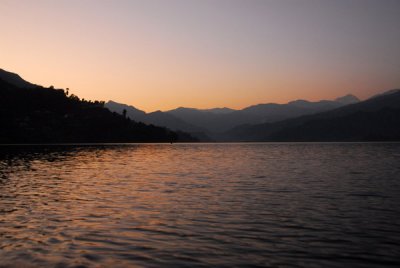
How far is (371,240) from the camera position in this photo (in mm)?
21828

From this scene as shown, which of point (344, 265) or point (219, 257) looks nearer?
point (344, 265)

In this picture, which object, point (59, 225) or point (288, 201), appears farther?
point (288, 201)

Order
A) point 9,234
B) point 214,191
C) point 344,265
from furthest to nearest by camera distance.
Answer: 1. point 214,191
2. point 9,234
3. point 344,265

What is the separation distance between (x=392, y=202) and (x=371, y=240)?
1613 centimetres

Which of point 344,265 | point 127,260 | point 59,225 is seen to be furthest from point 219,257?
point 59,225

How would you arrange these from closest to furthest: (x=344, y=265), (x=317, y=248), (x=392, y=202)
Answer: (x=344, y=265)
(x=317, y=248)
(x=392, y=202)

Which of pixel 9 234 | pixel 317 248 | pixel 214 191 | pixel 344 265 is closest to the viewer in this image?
pixel 344 265

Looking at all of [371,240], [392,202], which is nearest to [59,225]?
[371,240]

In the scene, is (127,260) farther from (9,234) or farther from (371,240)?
(371,240)

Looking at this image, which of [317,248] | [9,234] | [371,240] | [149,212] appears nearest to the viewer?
[317,248]

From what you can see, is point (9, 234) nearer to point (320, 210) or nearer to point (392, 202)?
point (320, 210)

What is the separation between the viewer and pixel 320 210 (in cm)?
3156

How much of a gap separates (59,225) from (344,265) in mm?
18768

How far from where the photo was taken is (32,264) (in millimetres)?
17578
